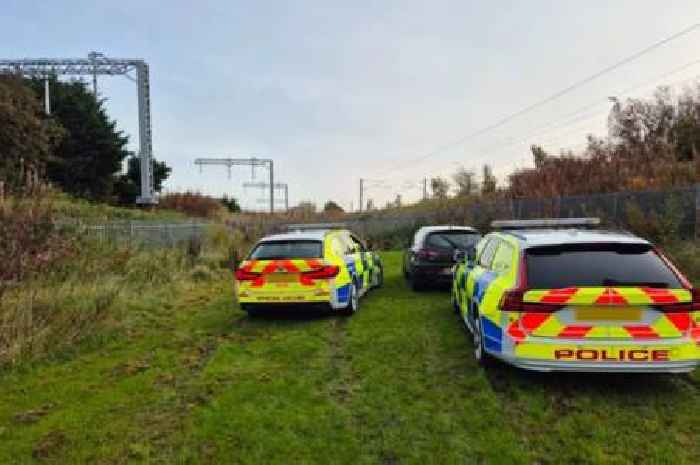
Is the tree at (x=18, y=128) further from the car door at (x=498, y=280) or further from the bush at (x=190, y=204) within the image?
the car door at (x=498, y=280)

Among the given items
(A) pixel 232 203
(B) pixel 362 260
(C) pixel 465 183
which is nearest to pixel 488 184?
(C) pixel 465 183

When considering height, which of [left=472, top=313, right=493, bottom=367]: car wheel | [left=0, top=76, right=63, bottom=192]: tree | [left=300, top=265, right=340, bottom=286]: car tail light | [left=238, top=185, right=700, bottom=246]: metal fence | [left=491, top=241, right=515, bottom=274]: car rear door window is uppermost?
[left=0, top=76, right=63, bottom=192]: tree

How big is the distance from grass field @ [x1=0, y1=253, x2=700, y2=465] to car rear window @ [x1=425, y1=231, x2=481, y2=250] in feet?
12.2

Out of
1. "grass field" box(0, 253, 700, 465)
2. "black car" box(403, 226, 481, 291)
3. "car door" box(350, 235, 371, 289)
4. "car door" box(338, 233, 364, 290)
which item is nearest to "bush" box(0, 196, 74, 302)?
"grass field" box(0, 253, 700, 465)

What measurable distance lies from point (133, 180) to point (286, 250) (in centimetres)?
3473

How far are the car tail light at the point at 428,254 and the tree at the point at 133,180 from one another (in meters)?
29.8

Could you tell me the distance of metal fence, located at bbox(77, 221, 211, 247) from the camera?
37.6ft

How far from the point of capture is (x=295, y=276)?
327 inches

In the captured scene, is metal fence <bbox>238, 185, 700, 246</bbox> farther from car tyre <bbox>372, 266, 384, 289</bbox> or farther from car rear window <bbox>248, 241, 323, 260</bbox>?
car rear window <bbox>248, 241, 323, 260</bbox>

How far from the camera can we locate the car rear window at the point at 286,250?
334 inches

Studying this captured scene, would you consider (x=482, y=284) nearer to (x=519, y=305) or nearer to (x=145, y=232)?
(x=519, y=305)

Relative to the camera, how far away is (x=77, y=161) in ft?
107

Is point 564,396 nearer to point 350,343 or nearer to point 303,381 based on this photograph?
point 303,381

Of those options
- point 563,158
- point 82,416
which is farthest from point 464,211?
point 82,416
